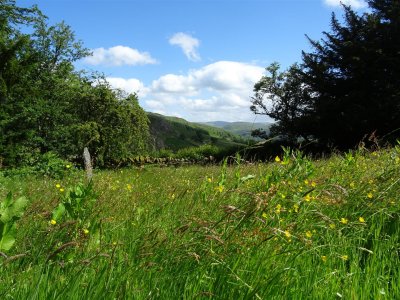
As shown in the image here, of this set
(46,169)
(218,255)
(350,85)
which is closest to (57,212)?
(218,255)

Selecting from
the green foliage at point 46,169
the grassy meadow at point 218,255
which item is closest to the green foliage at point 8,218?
the grassy meadow at point 218,255

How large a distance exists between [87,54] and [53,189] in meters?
24.3

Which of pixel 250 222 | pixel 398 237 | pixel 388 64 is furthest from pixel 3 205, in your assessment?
pixel 388 64

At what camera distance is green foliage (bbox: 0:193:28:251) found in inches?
90.0

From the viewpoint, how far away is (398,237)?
10.0 ft

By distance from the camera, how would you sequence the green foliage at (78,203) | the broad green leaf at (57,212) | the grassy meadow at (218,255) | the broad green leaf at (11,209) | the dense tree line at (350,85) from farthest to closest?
the dense tree line at (350,85) < the green foliage at (78,203) < the broad green leaf at (57,212) < the broad green leaf at (11,209) < the grassy meadow at (218,255)

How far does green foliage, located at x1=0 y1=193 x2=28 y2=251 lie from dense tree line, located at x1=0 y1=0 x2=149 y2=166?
42.4 feet

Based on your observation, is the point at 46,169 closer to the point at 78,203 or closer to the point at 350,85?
the point at 78,203

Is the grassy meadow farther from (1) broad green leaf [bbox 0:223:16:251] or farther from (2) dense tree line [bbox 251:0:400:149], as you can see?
(2) dense tree line [bbox 251:0:400:149]

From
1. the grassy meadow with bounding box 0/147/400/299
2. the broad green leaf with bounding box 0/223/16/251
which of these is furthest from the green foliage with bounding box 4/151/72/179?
the broad green leaf with bounding box 0/223/16/251

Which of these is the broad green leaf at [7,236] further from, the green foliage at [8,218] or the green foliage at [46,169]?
the green foliage at [46,169]

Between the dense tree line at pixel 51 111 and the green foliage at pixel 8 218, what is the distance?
1293cm

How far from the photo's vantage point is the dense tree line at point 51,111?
49.6ft

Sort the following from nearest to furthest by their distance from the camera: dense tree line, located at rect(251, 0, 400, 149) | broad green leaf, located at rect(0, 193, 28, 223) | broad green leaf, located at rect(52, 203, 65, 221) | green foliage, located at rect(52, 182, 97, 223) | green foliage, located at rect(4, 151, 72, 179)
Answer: broad green leaf, located at rect(0, 193, 28, 223) < broad green leaf, located at rect(52, 203, 65, 221) < green foliage, located at rect(52, 182, 97, 223) < green foliage, located at rect(4, 151, 72, 179) < dense tree line, located at rect(251, 0, 400, 149)
